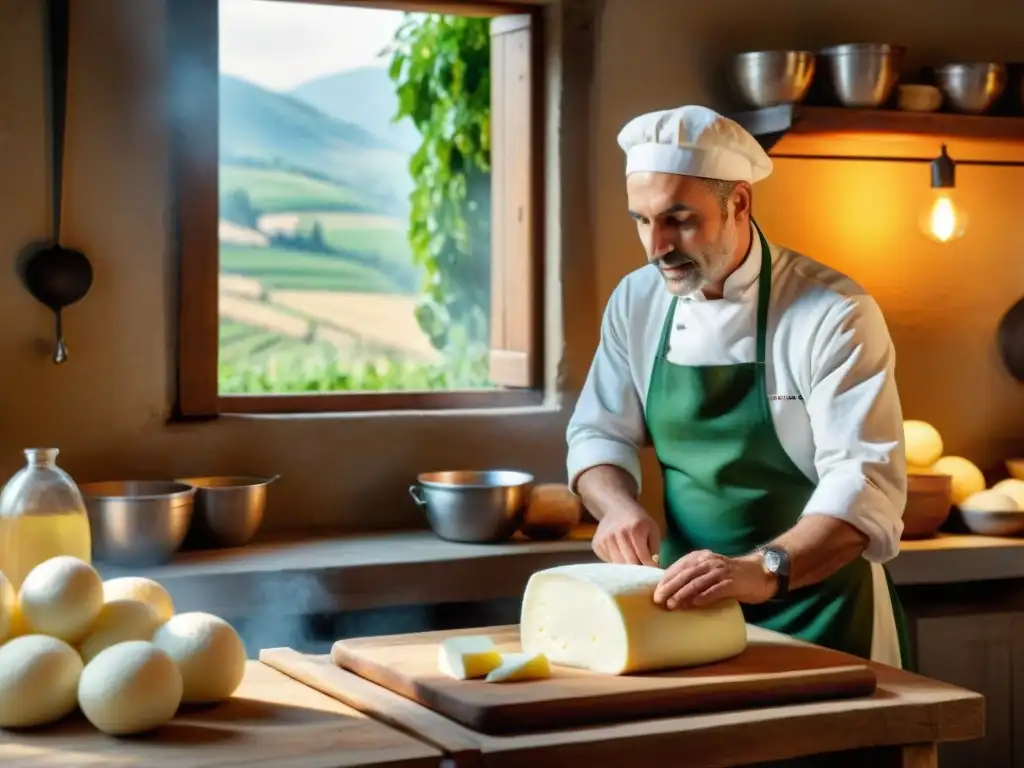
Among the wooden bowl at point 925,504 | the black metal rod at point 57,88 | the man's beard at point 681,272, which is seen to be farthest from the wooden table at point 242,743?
the wooden bowl at point 925,504

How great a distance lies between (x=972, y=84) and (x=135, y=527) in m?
2.53

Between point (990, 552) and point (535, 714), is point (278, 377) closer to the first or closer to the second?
point (990, 552)

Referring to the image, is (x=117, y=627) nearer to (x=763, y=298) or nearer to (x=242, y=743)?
(x=242, y=743)

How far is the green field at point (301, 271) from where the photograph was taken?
14.5 ft

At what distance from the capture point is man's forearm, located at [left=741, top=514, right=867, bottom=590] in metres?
2.50

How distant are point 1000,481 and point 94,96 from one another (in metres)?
2.80

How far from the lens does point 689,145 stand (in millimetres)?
2713

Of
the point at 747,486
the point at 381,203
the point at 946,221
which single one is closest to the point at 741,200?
the point at 747,486

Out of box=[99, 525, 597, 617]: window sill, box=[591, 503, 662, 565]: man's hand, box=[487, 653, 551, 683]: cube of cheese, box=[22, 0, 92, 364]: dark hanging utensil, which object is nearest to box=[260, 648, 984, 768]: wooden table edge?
box=[487, 653, 551, 683]: cube of cheese

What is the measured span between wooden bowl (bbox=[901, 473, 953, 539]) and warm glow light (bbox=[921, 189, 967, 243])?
77 centimetres

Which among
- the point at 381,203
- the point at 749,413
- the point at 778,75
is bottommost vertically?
the point at 749,413

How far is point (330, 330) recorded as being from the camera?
4578mm

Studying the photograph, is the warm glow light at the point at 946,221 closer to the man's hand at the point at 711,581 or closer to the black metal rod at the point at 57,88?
the man's hand at the point at 711,581

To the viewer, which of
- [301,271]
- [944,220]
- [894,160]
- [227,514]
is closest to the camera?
[227,514]
